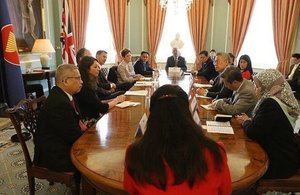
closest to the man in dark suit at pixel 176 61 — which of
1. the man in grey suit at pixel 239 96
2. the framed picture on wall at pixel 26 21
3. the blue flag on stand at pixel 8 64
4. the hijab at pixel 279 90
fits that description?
the framed picture on wall at pixel 26 21

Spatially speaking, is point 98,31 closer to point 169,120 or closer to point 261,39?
point 261,39

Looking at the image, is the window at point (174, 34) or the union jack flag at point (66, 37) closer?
the union jack flag at point (66, 37)

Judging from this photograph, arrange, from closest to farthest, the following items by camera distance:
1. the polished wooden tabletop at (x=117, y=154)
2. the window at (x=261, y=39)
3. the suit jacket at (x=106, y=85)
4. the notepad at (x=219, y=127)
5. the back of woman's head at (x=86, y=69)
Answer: the polished wooden tabletop at (x=117, y=154) → the notepad at (x=219, y=127) → the back of woman's head at (x=86, y=69) → the suit jacket at (x=106, y=85) → the window at (x=261, y=39)

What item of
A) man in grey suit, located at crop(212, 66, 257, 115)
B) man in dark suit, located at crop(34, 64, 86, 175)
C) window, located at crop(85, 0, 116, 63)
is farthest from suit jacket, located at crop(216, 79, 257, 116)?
window, located at crop(85, 0, 116, 63)

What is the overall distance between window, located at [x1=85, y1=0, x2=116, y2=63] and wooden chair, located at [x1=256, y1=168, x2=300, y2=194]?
18.7 feet

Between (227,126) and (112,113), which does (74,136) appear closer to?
(112,113)

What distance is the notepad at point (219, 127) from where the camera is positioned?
1.83 m

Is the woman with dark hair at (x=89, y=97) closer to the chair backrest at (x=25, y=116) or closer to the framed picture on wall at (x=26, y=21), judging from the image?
the chair backrest at (x=25, y=116)

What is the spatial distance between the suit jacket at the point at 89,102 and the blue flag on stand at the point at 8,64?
6.05 ft

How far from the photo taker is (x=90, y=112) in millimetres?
2605

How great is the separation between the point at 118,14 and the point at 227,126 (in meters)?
5.44

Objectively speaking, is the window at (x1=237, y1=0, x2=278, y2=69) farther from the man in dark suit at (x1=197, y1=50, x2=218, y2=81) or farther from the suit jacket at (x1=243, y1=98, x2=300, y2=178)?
the suit jacket at (x1=243, y1=98, x2=300, y2=178)

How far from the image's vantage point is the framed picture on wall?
4473 mm

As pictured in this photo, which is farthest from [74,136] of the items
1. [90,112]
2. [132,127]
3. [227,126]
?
[227,126]
